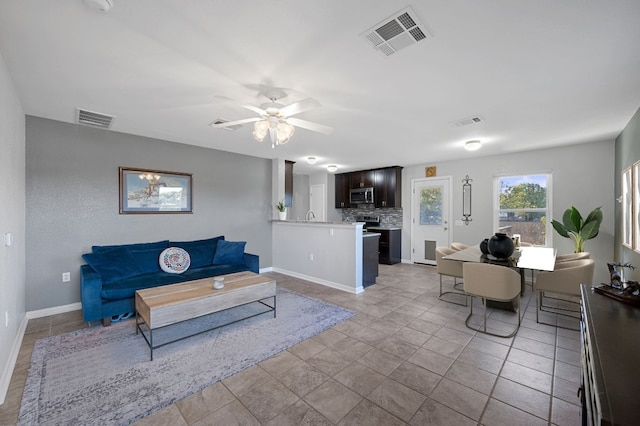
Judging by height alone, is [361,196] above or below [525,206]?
above

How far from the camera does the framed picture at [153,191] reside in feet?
13.3

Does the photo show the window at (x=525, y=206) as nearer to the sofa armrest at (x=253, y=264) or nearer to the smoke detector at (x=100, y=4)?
the sofa armrest at (x=253, y=264)

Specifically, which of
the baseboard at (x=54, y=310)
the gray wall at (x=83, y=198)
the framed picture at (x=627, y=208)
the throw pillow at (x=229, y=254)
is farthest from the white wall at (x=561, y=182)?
the baseboard at (x=54, y=310)

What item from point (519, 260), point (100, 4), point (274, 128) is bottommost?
point (519, 260)

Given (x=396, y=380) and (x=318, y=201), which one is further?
(x=318, y=201)

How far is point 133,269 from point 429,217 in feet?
19.5

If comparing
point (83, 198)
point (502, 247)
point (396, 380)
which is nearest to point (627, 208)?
point (502, 247)

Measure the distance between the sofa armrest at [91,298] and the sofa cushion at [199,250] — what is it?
1.31m

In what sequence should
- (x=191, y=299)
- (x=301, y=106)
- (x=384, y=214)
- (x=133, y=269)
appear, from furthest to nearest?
(x=384, y=214) < (x=133, y=269) < (x=191, y=299) < (x=301, y=106)

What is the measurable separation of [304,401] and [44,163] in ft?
13.6

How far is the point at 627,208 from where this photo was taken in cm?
348

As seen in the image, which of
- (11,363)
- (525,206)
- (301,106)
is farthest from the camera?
(525,206)

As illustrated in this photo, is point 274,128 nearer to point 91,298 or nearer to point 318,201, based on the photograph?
point 91,298

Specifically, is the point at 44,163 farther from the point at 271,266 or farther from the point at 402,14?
the point at 402,14
